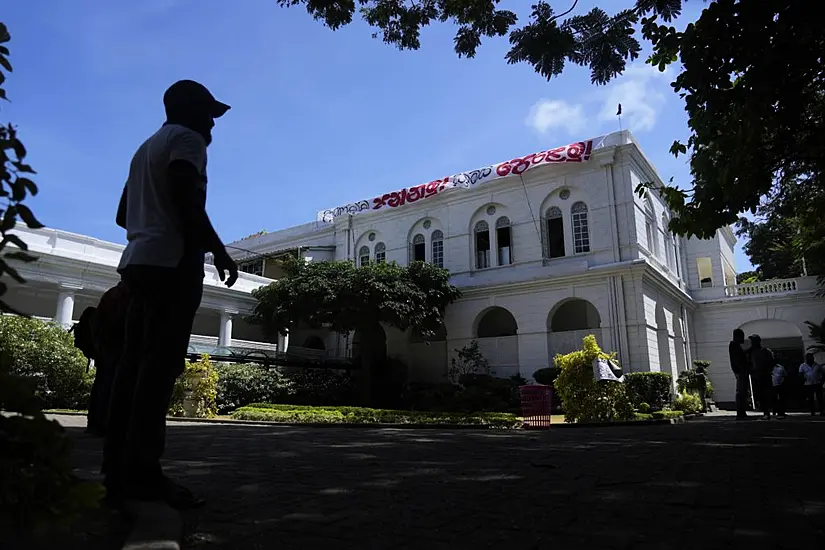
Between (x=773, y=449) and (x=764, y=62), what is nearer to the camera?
(x=764, y=62)

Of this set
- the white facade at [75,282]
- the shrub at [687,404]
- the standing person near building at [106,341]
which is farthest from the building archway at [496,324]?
the standing person near building at [106,341]

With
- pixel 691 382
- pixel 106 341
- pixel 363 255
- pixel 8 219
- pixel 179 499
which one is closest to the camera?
pixel 8 219

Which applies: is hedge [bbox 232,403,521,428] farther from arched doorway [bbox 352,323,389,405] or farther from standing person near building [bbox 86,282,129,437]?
arched doorway [bbox 352,323,389,405]

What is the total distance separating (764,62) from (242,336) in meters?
26.7

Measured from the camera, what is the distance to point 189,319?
2783 mm

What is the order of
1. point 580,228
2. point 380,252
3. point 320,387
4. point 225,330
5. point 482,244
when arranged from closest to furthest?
point 320,387 → point 580,228 → point 225,330 → point 482,244 → point 380,252

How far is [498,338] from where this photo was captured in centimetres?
2298

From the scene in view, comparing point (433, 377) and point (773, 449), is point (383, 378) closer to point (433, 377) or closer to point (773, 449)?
point (433, 377)

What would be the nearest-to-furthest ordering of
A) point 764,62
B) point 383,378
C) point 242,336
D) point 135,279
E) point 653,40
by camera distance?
point 135,279 < point 764,62 < point 653,40 < point 383,378 < point 242,336

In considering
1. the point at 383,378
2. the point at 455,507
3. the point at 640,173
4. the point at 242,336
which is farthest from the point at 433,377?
the point at 455,507

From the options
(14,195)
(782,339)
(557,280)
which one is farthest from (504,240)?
(14,195)

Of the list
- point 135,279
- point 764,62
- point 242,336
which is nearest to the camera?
point 135,279

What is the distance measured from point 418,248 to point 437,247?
3.74ft

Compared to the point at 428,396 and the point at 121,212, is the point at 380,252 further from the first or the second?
the point at 121,212
